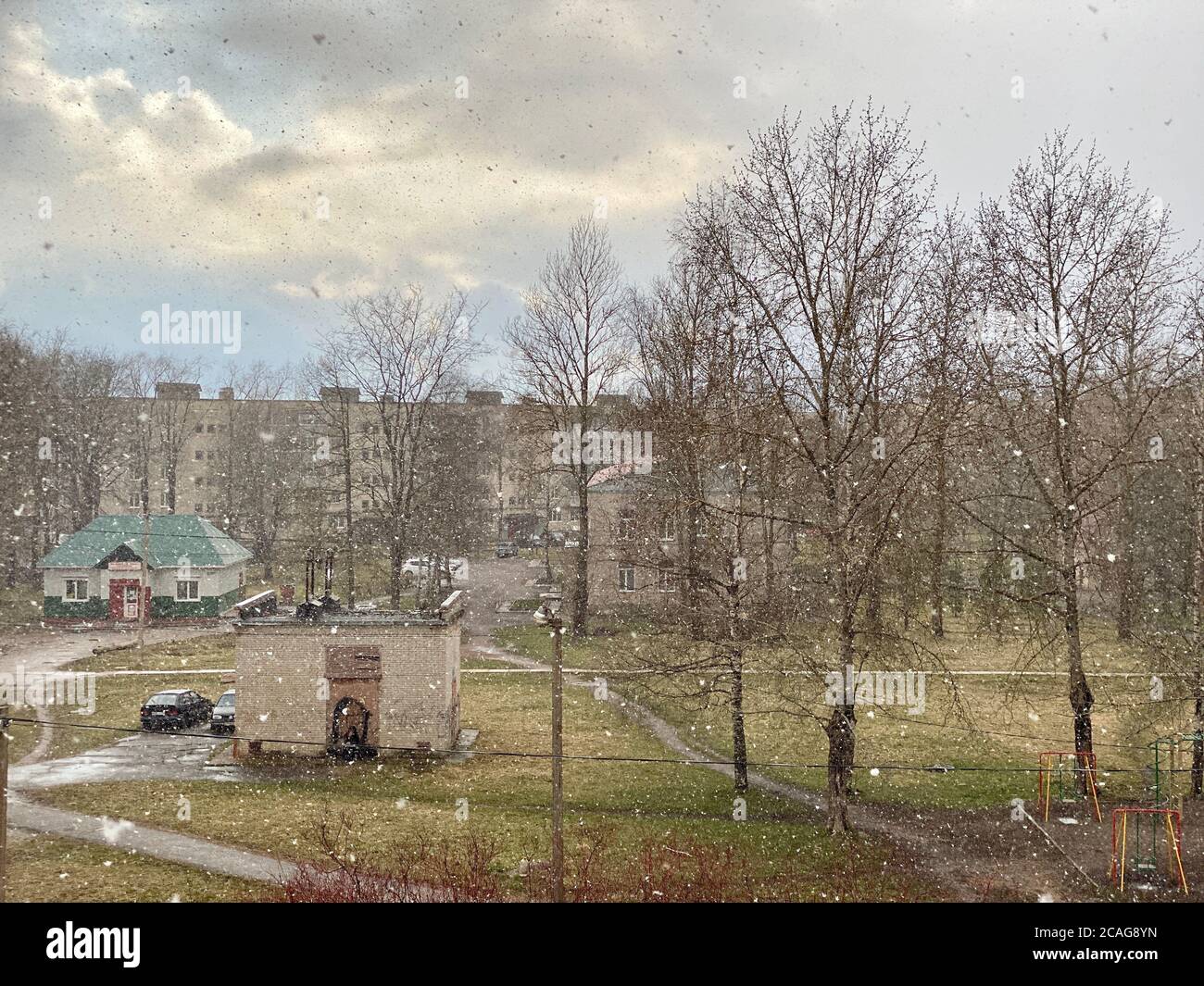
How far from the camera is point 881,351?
15156 millimetres

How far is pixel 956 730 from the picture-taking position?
23.9m

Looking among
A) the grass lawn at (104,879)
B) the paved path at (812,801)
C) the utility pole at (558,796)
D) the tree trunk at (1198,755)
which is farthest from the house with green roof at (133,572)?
the tree trunk at (1198,755)

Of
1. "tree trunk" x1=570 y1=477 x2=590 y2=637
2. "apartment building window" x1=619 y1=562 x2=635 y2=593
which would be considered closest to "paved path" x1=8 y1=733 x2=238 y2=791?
"tree trunk" x1=570 y1=477 x2=590 y2=637

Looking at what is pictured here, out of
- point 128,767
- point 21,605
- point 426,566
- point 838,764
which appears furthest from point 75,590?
point 838,764

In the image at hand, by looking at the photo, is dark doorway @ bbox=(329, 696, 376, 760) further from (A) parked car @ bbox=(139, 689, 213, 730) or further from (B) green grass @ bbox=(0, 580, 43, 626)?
(B) green grass @ bbox=(0, 580, 43, 626)

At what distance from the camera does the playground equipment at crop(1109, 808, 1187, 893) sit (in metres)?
13.1

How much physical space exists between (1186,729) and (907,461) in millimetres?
12360

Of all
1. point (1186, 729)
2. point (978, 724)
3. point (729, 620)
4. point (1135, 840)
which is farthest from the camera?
point (978, 724)

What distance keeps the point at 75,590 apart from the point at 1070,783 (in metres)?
40.0

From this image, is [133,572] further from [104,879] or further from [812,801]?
[812,801]

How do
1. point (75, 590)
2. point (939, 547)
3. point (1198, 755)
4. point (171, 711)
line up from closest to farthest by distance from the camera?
point (1198, 755) < point (939, 547) < point (171, 711) < point (75, 590)
